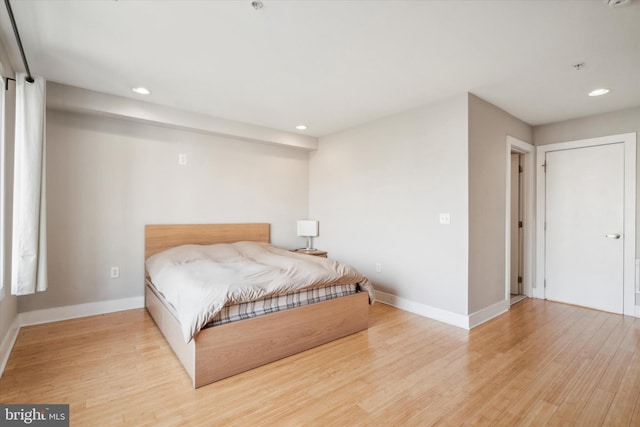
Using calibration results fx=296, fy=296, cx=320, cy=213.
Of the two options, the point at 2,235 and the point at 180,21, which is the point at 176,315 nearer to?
the point at 2,235

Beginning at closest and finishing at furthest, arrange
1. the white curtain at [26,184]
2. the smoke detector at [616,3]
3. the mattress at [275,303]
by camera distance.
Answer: the smoke detector at [616,3], the mattress at [275,303], the white curtain at [26,184]

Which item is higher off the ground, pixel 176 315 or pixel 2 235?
pixel 2 235

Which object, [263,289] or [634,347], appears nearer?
[263,289]

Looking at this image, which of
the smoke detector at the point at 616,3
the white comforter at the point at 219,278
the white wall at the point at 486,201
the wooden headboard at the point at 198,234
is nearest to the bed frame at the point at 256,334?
the white comforter at the point at 219,278

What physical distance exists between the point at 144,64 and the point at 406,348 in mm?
3270

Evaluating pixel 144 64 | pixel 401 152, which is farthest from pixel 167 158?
pixel 401 152

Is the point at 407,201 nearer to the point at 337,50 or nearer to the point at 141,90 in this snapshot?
the point at 337,50

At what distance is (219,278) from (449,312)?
2363 millimetres

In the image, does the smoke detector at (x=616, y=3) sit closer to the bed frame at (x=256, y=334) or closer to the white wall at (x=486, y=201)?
the white wall at (x=486, y=201)

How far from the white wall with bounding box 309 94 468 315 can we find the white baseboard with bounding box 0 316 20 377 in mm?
3504

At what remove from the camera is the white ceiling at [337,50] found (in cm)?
181

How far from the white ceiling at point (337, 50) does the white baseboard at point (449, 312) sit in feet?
7.47

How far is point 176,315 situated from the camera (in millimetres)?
2301

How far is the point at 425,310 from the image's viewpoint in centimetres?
334
